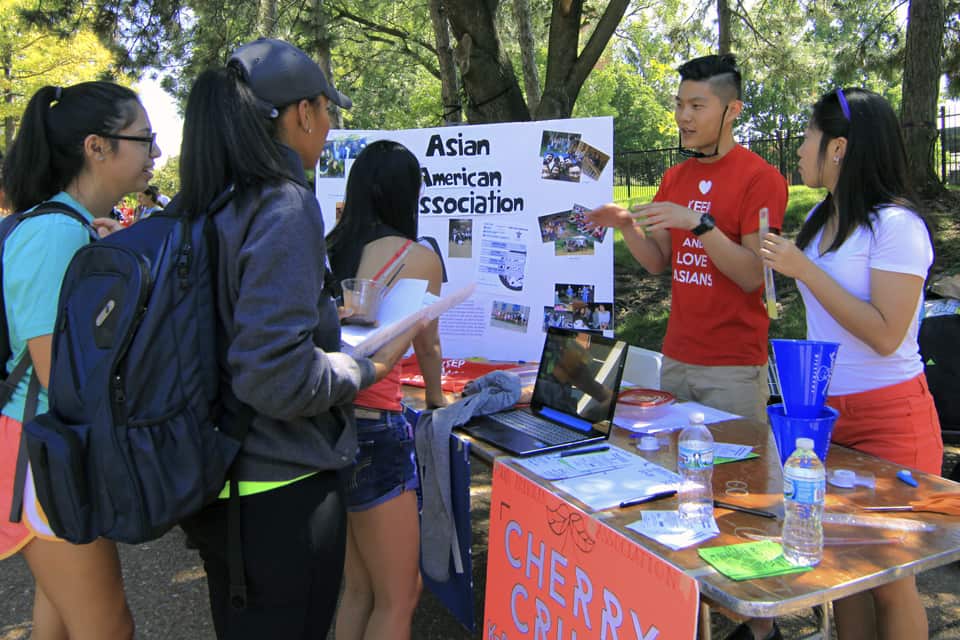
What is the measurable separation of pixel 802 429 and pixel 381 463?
3.55 feet

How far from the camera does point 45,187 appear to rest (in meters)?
1.75

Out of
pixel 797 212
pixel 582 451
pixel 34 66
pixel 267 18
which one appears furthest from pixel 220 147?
pixel 34 66

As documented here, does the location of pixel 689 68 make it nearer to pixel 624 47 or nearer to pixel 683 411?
pixel 683 411

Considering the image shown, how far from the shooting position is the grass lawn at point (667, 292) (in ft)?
22.1

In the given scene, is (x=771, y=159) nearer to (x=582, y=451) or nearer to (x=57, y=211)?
(x=582, y=451)

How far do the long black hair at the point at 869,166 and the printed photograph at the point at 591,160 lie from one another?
167 centimetres

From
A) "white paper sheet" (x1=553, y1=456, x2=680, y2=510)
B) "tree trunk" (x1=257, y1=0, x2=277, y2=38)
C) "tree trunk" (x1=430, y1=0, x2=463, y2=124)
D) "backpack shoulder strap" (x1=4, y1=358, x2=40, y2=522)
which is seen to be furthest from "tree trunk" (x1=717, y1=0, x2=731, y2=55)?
"backpack shoulder strap" (x1=4, y1=358, x2=40, y2=522)

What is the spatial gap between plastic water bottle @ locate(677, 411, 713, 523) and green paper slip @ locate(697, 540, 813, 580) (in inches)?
5.2

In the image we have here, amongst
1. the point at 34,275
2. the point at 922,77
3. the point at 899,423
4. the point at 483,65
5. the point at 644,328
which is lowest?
the point at 644,328

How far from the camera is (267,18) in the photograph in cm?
800

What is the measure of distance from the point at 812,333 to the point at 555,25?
502 cm

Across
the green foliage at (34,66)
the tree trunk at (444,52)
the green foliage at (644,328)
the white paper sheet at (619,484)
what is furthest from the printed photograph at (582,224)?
the green foliage at (34,66)

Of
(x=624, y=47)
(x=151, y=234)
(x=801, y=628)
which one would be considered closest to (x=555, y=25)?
(x=801, y=628)

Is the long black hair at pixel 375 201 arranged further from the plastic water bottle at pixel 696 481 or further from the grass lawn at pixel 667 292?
the grass lawn at pixel 667 292
